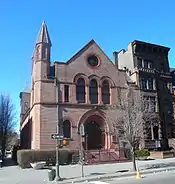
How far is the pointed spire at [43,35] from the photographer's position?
112 ft

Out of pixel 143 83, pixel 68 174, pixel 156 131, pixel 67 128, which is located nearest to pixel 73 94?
pixel 67 128

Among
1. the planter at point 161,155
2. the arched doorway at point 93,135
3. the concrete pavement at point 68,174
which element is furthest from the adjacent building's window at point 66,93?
the planter at point 161,155

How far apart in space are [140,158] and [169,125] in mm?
11771

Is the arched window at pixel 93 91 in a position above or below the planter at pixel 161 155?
above

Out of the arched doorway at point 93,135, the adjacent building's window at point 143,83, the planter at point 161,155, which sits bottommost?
the planter at point 161,155

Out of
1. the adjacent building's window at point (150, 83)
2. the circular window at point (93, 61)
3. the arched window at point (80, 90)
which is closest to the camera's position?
the arched window at point (80, 90)

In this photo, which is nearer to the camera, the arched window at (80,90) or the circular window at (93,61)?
the arched window at (80,90)

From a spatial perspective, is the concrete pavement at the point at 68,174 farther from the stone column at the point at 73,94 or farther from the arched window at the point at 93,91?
the arched window at the point at 93,91

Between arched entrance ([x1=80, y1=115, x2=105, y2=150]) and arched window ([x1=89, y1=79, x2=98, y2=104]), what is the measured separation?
2.19 m

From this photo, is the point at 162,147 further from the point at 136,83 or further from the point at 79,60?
the point at 79,60

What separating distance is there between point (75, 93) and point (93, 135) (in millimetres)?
6039

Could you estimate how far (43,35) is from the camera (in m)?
34.5

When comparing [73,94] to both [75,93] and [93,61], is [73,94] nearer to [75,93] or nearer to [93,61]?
[75,93]

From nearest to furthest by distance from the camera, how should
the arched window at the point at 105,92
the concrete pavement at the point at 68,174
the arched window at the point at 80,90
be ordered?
the concrete pavement at the point at 68,174, the arched window at the point at 80,90, the arched window at the point at 105,92
